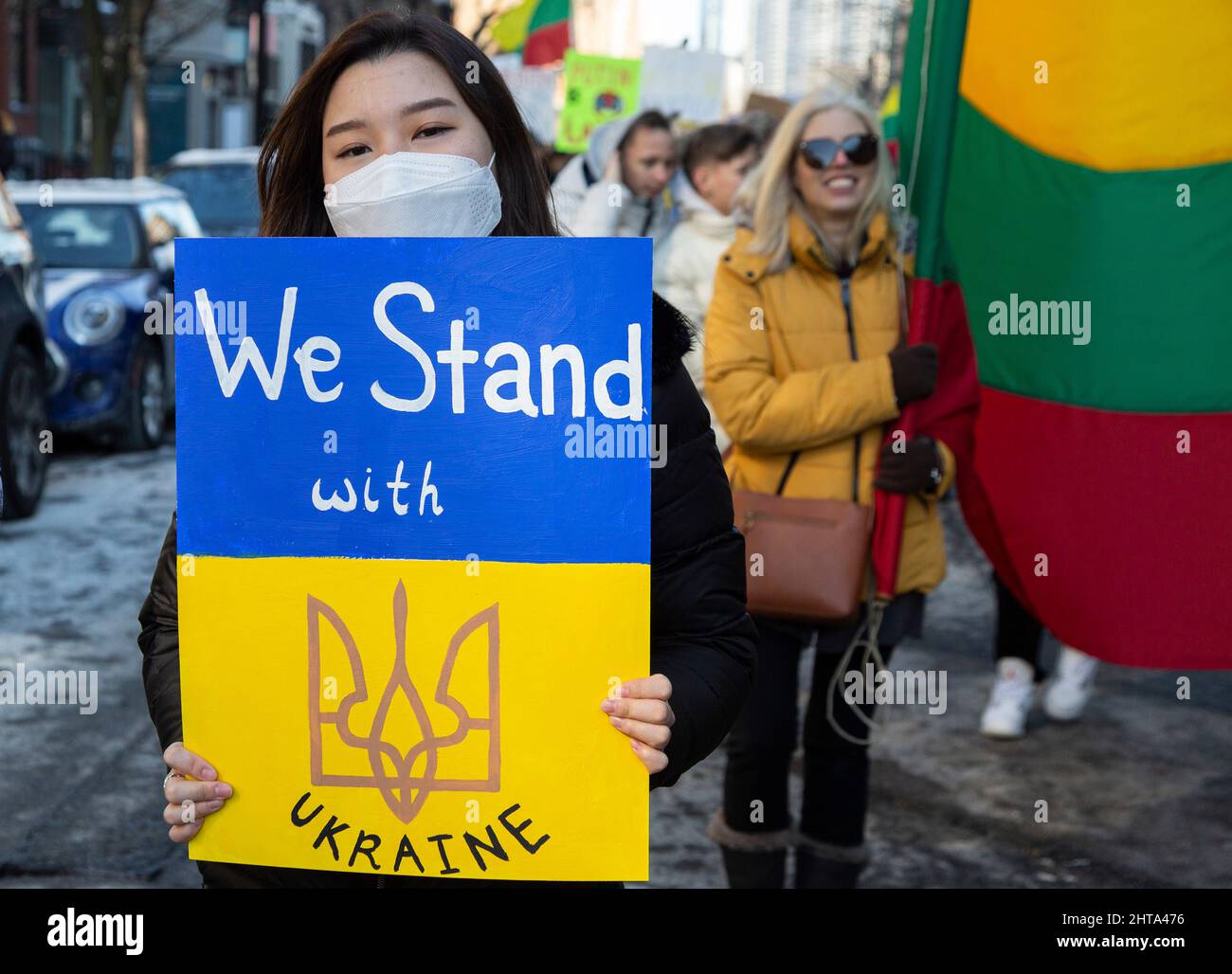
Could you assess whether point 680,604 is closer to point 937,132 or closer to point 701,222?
point 937,132

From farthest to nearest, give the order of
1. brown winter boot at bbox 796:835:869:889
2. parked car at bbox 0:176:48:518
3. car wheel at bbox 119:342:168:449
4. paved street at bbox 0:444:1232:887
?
car wheel at bbox 119:342:168:449 < parked car at bbox 0:176:48:518 < paved street at bbox 0:444:1232:887 < brown winter boot at bbox 796:835:869:889

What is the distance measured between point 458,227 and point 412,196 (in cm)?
11

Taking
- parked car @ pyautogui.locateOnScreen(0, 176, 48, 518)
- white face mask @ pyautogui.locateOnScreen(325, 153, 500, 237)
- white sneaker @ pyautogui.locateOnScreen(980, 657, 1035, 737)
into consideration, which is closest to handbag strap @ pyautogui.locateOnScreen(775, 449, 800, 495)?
white face mask @ pyautogui.locateOnScreen(325, 153, 500, 237)

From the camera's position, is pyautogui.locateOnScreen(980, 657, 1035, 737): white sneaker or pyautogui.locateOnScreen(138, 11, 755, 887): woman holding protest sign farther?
pyautogui.locateOnScreen(980, 657, 1035, 737): white sneaker

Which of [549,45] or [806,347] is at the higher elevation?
[549,45]

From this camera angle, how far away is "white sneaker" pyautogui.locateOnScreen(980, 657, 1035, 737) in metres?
5.81

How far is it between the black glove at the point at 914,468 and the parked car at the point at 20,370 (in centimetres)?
614

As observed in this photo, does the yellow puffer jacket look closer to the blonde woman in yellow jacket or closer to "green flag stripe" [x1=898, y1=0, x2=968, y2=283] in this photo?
the blonde woman in yellow jacket

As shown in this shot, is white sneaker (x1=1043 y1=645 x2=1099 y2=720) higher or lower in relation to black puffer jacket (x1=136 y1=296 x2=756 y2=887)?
lower

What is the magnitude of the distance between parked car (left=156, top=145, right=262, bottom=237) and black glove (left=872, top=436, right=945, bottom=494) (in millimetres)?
12755

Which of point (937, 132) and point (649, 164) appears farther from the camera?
point (649, 164)

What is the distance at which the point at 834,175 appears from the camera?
396 centimetres
